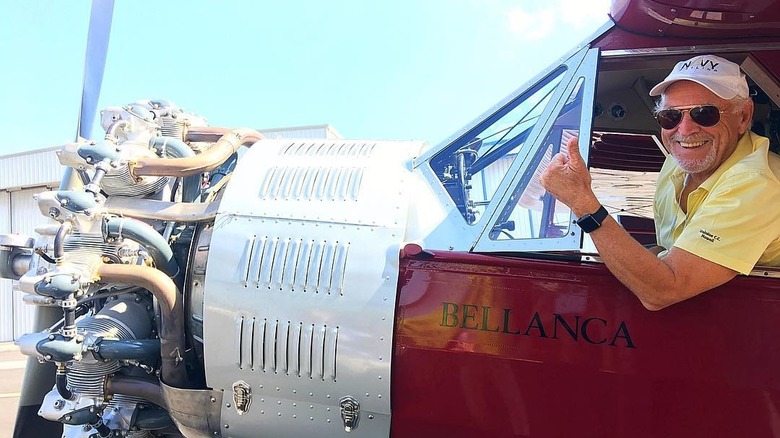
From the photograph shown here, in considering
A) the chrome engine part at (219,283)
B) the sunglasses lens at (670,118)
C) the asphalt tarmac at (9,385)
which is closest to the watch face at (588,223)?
the sunglasses lens at (670,118)

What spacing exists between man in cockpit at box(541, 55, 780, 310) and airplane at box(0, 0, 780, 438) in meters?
0.18

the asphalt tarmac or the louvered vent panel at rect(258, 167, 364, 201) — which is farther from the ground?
the louvered vent panel at rect(258, 167, 364, 201)

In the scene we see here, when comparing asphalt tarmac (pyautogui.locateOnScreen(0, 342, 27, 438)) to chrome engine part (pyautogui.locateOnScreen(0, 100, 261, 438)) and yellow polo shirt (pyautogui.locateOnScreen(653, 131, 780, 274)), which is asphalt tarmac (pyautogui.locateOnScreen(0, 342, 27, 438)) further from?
yellow polo shirt (pyautogui.locateOnScreen(653, 131, 780, 274))

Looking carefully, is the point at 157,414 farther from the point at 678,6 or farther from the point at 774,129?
the point at 774,129

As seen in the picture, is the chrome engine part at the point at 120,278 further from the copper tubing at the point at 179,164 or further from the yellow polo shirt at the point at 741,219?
the yellow polo shirt at the point at 741,219

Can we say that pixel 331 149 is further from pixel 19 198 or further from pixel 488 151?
pixel 19 198

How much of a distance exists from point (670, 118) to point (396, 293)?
Result: 1.22 meters

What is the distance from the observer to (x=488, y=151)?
2.56 metres

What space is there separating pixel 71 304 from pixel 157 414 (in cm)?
71

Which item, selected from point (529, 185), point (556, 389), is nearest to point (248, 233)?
point (529, 185)

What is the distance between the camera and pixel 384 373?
2125mm

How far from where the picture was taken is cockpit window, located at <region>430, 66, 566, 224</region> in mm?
2443

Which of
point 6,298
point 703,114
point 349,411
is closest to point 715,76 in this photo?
point 703,114

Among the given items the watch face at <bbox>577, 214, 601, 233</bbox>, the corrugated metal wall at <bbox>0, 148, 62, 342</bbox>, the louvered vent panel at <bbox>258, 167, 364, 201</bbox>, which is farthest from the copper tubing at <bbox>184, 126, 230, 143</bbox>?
the corrugated metal wall at <bbox>0, 148, 62, 342</bbox>
